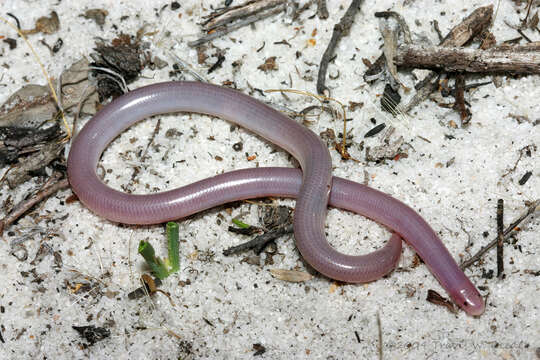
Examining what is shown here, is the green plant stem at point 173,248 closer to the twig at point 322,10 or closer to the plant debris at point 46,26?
the twig at point 322,10

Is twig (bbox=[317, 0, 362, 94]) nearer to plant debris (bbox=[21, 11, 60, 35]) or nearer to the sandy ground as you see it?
the sandy ground

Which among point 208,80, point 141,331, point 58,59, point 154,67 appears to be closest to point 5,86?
point 58,59

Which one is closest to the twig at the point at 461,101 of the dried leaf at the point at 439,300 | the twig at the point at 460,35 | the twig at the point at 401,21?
the twig at the point at 460,35

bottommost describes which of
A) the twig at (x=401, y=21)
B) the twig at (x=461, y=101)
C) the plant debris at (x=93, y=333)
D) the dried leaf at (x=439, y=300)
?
the plant debris at (x=93, y=333)

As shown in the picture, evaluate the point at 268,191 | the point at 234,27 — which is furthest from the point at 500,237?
the point at 234,27

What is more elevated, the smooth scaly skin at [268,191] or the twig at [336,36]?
the twig at [336,36]

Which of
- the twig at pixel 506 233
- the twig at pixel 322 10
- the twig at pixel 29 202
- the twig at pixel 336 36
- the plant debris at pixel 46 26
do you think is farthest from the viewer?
the plant debris at pixel 46 26

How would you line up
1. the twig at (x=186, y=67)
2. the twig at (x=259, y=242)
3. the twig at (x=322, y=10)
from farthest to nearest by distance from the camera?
the twig at (x=322, y=10) < the twig at (x=186, y=67) < the twig at (x=259, y=242)

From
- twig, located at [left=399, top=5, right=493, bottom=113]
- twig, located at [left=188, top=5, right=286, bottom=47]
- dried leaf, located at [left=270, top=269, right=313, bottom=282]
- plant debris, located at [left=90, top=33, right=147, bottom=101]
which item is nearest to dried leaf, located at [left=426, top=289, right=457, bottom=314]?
dried leaf, located at [left=270, top=269, right=313, bottom=282]

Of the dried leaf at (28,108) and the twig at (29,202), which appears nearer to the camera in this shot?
the twig at (29,202)
